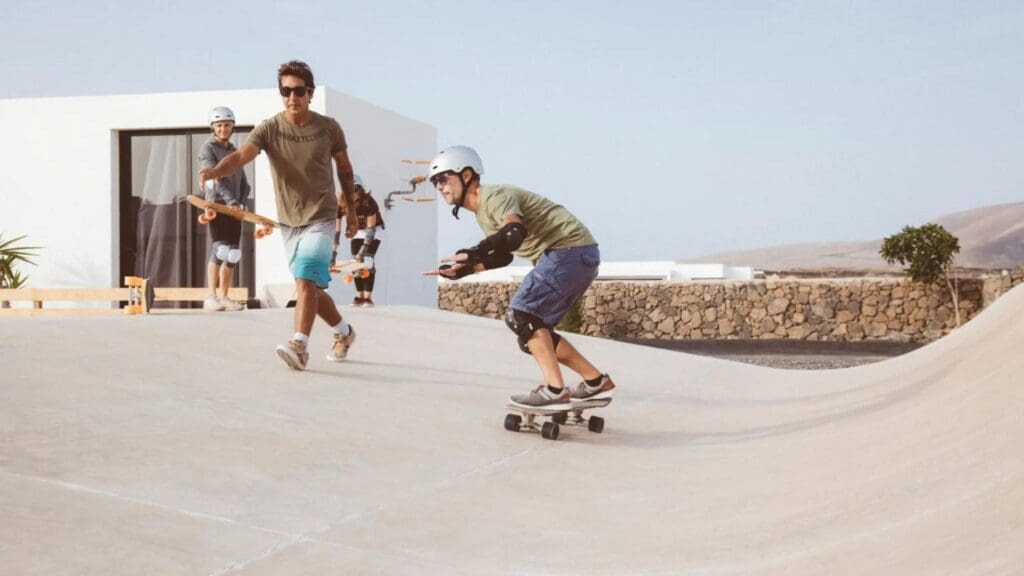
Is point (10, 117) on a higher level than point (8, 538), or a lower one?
higher

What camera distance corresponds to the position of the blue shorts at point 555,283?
4.60 metres

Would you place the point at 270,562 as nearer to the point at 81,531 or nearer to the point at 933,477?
the point at 81,531

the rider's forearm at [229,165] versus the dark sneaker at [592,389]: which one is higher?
the rider's forearm at [229,165]

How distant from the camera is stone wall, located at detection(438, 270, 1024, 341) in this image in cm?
2197

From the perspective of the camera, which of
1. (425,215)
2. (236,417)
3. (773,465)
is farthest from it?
(425,215)

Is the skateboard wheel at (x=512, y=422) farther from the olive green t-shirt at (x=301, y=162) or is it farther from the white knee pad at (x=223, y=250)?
the white knee pad at (x=223, y=250)

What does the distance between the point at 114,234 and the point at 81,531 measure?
48.0ft

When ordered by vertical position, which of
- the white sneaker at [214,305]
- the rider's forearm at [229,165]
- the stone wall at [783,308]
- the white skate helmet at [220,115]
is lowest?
the stone wall at [783,308]

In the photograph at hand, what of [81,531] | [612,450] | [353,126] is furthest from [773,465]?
[353,126]

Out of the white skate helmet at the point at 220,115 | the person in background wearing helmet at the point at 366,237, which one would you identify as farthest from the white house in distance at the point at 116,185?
the white skate helmet at the point at 220,115

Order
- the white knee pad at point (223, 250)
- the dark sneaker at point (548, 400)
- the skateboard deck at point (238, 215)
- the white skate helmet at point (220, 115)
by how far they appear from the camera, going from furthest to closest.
Answer: 1. the white knee pad at point (223, 250)
2. the white skate helmet at point (220, 115)
3. the skateboard deck at point (238, 215)
4. the dark sneaker at point (548, 400)

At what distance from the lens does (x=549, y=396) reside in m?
4.75

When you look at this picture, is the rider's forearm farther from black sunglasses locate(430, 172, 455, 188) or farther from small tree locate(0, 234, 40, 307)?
small tree locate(0, 234, 40, 307)

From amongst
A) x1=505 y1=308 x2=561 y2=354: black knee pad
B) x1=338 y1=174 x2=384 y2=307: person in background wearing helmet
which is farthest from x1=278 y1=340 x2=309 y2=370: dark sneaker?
x1=338 y1=174 x2=384 y2=307: person in background wearing helmet
